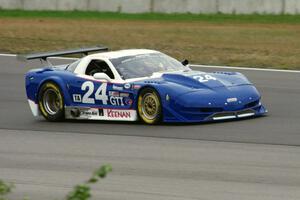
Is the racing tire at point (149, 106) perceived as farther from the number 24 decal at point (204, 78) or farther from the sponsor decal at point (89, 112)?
the sponsor decal at point (89, 112)

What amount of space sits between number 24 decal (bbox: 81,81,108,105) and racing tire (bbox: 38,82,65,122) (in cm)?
48

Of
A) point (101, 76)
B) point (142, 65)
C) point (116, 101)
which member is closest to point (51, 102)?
point (101, 76)

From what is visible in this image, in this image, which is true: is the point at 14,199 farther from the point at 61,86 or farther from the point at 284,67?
the point at 284,67

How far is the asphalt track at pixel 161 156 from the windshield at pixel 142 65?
2.57 ft

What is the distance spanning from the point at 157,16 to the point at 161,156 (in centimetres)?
2234

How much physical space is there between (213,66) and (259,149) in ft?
32.1

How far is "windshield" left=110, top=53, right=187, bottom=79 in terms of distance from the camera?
553 inches

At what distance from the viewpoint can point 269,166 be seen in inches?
398

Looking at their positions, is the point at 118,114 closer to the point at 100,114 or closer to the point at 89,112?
the point at 100,114

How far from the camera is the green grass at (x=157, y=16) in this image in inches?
1243

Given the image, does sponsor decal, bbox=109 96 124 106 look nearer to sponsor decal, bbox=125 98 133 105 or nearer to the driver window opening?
sponsor decal, bbox=125 98 133 105

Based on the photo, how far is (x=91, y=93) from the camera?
14.2 meters

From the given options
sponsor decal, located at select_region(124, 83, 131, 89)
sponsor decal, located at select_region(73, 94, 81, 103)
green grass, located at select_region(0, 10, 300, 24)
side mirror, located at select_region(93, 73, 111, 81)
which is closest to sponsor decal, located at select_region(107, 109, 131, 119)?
sponsor decal, located at select_region(124, 83, 131, 89)

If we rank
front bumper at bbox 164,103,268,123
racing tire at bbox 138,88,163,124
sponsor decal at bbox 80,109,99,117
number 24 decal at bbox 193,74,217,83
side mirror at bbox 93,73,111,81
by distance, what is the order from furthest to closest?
sponsor decal at bbox 80,109,99,117 → side mirror at bbox 93,73,111,81 → number 24 decal at bbox 193,74,217,83 → racing tire at bbox 138,88,163,124 → front bumper at bbox 164,103,268,123
